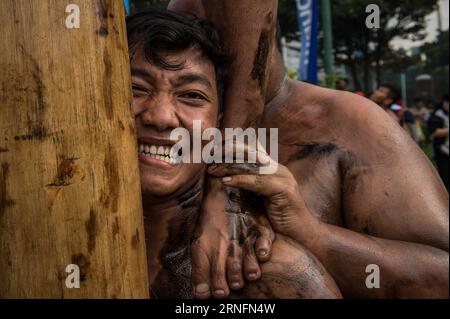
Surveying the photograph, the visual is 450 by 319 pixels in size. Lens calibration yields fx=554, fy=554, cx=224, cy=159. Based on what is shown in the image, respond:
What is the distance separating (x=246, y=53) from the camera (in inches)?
94.4

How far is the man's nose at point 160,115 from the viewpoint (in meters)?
→ 2.12

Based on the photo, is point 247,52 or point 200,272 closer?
point 200,272

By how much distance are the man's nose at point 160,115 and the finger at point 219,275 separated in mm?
513

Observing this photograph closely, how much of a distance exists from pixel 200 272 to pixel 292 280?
1.15ft

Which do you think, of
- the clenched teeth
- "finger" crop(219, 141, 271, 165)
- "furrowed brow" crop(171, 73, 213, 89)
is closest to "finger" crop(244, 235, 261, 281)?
"finger" crop(219, 141, 271, 165)

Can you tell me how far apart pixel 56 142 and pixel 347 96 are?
1.49 metres

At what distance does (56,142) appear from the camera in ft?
4.79

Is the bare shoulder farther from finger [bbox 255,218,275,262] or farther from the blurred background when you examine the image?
the blurred background

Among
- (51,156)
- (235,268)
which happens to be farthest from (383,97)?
(51,156)

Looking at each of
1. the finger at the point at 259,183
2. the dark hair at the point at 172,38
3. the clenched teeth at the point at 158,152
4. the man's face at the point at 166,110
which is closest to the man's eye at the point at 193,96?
the man's face at the point at 166,110

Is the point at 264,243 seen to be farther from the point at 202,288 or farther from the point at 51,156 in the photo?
the point at 51,156

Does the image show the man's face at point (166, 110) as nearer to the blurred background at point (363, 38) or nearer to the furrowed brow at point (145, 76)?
the furrowed brow at point (145, 76)
